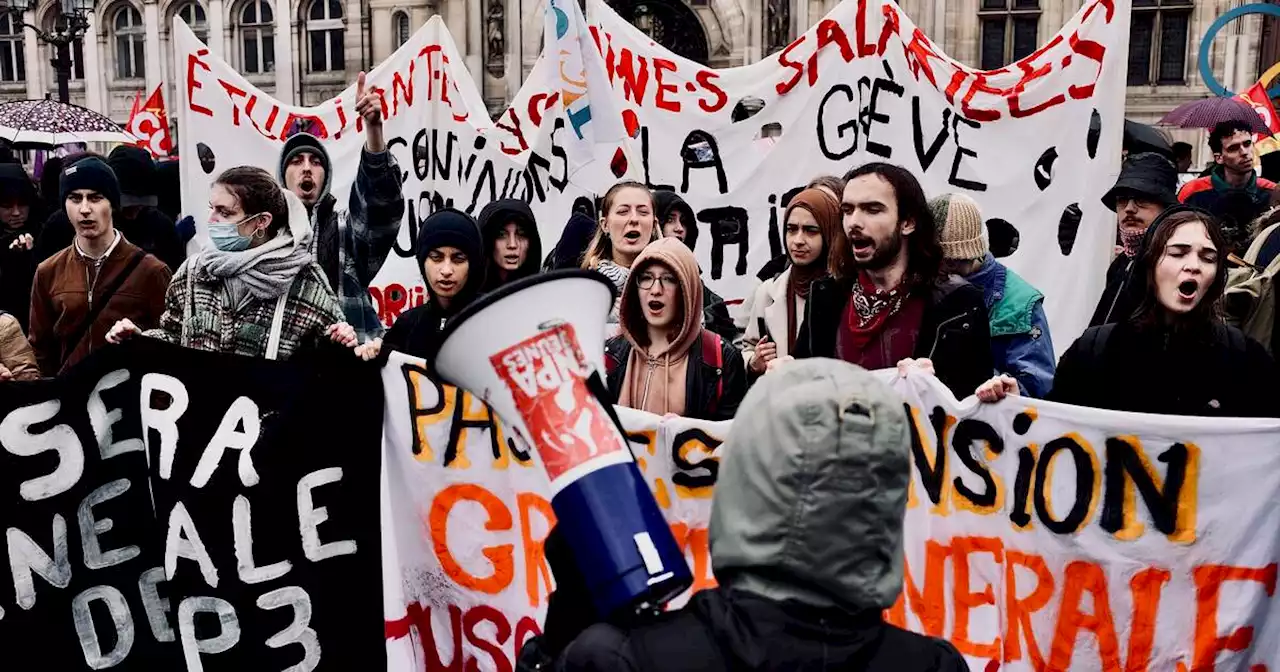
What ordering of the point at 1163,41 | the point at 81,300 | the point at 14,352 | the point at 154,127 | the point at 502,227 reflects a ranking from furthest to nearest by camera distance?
the point at 1163,41, the point at 154,127, the point at 502,227, the point at 81,300, the point at 14,352

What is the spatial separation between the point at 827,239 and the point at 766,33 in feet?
68.4

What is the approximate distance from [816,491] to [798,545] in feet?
0.22

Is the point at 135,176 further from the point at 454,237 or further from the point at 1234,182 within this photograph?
the point at 1234,182

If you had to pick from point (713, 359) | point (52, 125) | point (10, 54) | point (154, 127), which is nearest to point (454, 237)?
point (713, 359)

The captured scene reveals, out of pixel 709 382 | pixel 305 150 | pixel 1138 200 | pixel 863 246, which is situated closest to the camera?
pixel 863 246

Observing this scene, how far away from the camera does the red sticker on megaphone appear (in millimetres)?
1572

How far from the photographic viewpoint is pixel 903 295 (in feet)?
11.0

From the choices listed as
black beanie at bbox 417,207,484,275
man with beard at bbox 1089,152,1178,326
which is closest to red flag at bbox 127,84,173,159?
black beanie at bbox 417,207,484,275

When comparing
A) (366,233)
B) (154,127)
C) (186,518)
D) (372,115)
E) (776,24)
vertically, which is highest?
(776,24)

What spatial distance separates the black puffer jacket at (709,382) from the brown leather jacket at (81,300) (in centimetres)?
181

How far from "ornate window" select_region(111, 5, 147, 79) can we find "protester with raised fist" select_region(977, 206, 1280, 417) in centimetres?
3106

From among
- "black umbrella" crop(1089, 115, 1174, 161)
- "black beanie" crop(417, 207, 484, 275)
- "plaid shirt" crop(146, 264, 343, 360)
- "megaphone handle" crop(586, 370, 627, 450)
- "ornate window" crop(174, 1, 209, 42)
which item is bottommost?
"plaid shirt" crop(146, 264, 343, 360)

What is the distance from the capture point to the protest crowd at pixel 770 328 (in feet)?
4.77

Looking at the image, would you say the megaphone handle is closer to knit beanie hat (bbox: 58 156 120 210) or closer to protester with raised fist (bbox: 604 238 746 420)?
protester with raised fist (bbox: 604 238 746 420)
